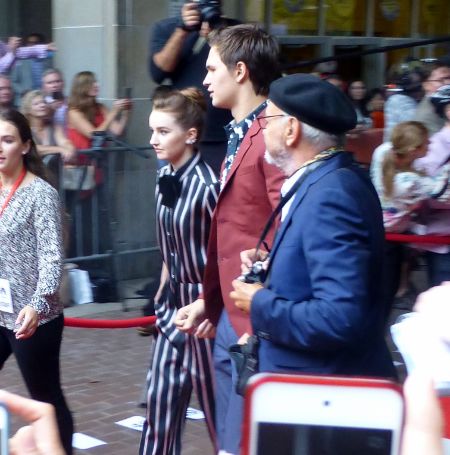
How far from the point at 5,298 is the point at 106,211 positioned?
418 cm

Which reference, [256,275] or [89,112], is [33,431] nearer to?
[256,275]

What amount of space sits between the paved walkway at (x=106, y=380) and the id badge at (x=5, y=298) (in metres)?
0.56

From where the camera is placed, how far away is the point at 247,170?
3.88m

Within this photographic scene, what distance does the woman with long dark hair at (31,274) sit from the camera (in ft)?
14.7

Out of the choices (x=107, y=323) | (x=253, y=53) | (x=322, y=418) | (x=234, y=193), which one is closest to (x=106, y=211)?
(x=107, y=323)

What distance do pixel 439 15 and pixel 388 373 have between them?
11186 mm

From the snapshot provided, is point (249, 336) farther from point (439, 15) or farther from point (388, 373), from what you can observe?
point (439, 15)

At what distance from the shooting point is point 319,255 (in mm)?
3043

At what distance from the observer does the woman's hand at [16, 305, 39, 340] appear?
4402 millimetres

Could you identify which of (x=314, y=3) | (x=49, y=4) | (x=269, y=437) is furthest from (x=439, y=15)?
(x=269, y=437)

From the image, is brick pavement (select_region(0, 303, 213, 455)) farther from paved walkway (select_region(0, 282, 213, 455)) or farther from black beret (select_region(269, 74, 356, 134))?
black beret (select_region(269, 74, 356, 134))

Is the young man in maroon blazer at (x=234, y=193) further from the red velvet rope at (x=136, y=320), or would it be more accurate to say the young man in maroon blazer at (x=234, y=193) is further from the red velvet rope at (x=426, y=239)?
the red velvet rope at (x=426, y=239)

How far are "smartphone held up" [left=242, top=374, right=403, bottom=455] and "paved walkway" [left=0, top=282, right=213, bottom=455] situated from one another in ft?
8.60

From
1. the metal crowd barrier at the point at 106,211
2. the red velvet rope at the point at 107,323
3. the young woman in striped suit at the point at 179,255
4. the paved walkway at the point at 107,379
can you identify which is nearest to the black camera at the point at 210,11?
the young woman in striped suit at the point at 179,255
